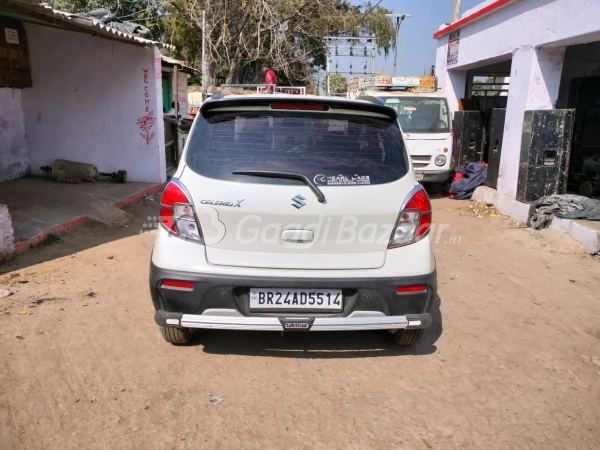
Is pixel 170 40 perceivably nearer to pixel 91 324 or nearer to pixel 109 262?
pixel 109 262

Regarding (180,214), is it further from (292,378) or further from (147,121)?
(147,121)

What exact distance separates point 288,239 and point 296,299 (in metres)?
0.37

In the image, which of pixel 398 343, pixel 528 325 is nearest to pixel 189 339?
pixel 398 343

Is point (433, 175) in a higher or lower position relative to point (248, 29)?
lower

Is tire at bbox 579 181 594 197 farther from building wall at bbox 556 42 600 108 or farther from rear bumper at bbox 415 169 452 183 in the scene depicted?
building wall at bbox 556 42 600 108

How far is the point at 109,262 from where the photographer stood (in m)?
5.32

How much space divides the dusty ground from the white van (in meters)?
5.23

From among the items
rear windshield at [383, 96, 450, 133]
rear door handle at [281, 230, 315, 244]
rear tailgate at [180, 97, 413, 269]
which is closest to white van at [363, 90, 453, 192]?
rear windshield at [383, 96, 450, 133]

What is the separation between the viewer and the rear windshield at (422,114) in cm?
991

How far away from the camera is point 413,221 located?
3.02 meters

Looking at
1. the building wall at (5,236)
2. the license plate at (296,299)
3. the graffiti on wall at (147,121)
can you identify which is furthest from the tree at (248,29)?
the license plate at (296,299)

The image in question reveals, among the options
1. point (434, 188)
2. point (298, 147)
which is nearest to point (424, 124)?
point (434, 188)

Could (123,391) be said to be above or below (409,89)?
below

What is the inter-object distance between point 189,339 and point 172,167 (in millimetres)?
8647
